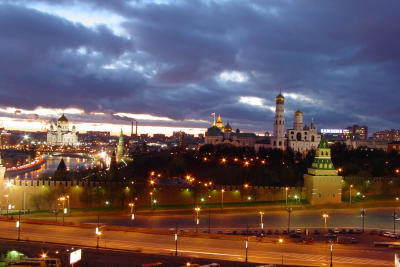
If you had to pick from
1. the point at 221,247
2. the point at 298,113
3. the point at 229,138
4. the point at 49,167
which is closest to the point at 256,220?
the point at 221,247

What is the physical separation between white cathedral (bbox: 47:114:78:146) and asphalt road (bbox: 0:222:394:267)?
174594 mm

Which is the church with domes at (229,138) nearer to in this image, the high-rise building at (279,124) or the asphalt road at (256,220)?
the high-rise building at (279,124)

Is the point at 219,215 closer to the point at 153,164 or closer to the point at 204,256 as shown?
the point at 204,256

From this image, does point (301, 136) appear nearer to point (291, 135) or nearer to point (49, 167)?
point (291, 135)

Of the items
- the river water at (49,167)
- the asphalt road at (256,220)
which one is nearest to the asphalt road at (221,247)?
the asphalt road at (256,220)

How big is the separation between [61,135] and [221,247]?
18352 cm

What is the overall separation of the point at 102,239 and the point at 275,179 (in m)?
23.0

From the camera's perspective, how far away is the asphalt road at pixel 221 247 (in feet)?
61.0

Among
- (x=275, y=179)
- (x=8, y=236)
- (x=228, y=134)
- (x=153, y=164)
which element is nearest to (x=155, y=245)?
(x=8, y=236)

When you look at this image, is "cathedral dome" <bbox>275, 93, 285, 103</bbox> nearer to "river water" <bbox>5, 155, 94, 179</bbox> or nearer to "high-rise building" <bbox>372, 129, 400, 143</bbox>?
"river water" <bbox>5, 155, 94, 179</bbox>

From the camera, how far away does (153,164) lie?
52312 millimetres

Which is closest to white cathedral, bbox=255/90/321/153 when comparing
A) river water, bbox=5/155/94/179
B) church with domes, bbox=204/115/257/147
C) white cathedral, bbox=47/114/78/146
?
church with domes, bbox=204/115/257/147

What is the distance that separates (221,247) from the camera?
2016cm

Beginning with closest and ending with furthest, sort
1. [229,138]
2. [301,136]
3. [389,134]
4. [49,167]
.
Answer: [301,136]
[49,167]
[229,138]
[389,134]
